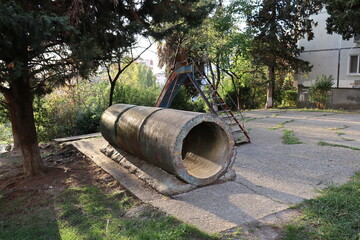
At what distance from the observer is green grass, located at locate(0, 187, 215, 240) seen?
3.21 metres

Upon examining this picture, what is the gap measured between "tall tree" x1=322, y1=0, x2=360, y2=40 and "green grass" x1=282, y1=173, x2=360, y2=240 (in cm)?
1156

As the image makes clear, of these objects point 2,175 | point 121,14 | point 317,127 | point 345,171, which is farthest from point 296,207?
point 317,127

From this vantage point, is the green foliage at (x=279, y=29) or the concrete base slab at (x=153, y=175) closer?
the concrete base slab at (x=153, y=175)

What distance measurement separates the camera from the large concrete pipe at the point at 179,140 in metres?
4.29

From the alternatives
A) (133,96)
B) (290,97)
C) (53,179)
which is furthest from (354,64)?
(53,179)

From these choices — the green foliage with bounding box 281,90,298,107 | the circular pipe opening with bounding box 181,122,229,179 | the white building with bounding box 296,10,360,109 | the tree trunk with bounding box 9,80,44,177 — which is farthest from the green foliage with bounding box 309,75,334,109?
the tree trunk with bounding box 9,80,44,177

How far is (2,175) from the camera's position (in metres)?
6.20

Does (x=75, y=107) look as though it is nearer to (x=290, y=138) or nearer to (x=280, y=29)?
(x=290, y=138)

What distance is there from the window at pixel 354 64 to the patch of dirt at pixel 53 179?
16558 mm

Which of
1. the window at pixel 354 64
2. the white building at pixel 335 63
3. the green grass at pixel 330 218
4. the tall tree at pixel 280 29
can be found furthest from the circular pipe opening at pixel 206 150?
the window at pixel 354 64

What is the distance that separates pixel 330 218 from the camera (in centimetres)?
334

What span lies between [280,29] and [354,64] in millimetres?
4927

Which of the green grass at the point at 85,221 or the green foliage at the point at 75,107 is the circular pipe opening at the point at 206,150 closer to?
the green grass at the point at 85,221

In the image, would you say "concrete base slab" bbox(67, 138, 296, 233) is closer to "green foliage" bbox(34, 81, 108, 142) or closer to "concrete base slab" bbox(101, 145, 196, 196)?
"concrete base slab" bbox(101, 145, 196, 196)
